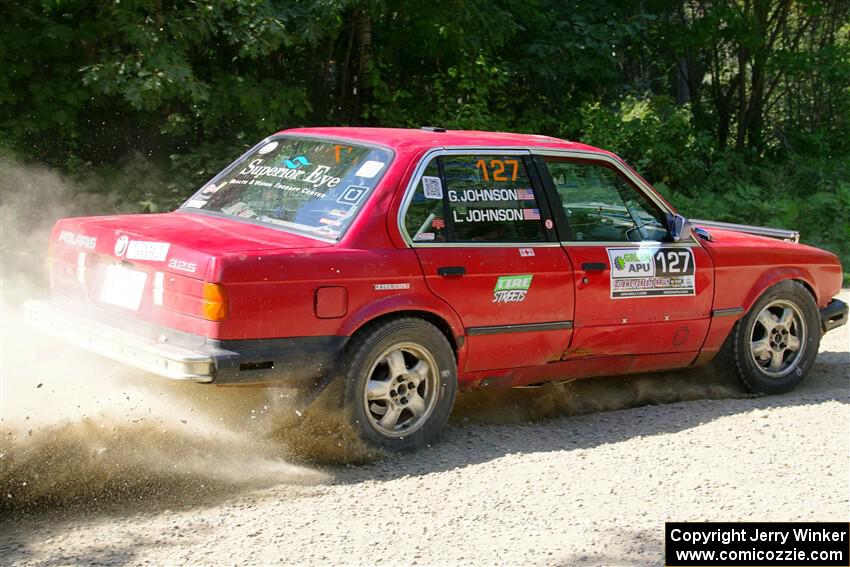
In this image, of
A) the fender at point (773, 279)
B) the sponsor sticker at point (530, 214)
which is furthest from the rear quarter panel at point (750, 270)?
the sponsor sticker at point (530, 214)

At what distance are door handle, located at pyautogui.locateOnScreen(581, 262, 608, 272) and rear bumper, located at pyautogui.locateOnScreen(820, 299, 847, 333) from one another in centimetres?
212

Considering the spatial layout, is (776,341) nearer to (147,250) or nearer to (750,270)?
(750,270)

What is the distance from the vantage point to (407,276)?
5.68 m

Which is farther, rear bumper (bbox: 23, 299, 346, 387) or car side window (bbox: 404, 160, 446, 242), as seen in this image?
car side window (bbox: 404, 160, 446, 242)

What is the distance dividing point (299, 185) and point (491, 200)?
1049 millimetres

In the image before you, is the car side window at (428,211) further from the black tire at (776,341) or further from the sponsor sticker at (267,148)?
the black tire at (776,341)

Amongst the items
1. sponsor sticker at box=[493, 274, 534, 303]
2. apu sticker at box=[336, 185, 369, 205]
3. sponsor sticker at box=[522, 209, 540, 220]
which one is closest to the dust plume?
apu sticker at box=[336, 185, 369, 205]

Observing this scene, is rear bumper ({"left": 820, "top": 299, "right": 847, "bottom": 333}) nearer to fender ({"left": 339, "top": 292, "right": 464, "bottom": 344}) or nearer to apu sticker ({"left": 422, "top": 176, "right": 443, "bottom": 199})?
fender ({"left": 339, "top": 292, "right": 464, "bottom": 344})

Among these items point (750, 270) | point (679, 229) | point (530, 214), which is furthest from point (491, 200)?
point (750, 270)

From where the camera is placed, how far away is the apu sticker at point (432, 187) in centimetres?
593

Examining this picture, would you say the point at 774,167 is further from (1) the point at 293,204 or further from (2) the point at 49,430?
(2) the point at 49,430

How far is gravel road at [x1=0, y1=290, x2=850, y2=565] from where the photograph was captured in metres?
4.45

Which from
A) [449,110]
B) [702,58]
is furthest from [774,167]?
[449,110]

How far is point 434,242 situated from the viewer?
19.3 feet
